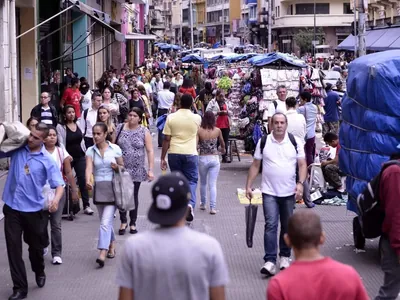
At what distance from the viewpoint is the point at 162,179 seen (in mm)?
4633

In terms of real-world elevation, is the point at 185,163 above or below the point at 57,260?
above

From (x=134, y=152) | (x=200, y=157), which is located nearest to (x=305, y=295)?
(x=134, y=152)

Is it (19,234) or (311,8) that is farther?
(311,8)

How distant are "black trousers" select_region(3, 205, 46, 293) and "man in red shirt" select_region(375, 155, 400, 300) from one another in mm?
3228

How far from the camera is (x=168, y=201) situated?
4570mm

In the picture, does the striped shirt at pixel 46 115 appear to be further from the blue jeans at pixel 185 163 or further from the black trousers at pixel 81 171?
the blue jeans at pixel 185 163

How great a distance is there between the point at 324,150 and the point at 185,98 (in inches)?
169

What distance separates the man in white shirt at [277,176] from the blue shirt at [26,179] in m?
2.20

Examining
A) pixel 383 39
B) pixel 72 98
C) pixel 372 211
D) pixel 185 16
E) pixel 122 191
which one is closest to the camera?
pixel 372 211

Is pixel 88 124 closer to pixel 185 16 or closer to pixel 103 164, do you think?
pixel 103 164

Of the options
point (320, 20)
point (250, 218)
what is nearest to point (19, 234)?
point (250, 218)

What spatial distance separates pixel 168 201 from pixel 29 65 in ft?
55.8

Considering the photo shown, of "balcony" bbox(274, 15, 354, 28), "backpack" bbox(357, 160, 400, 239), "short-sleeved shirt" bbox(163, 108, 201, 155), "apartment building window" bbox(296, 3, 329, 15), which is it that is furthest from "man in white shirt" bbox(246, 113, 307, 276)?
"apartment building window" bbox(296, 3, 329, 15)

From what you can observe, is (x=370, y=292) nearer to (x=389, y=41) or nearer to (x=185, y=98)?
(x=185, y=98)
